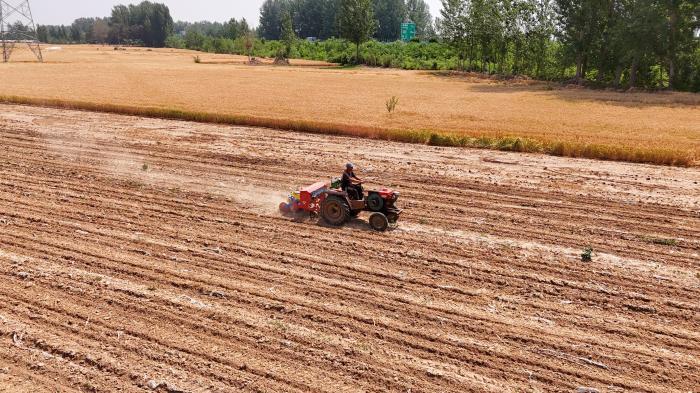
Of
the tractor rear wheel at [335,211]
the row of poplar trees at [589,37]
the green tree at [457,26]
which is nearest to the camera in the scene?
the tractor rear wheel at [335,211]

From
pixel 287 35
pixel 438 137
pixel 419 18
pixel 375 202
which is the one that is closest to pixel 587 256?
pixel 375 202

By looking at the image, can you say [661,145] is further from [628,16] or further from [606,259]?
[628,16]

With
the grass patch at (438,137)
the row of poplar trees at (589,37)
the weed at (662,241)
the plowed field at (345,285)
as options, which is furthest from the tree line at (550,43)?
the weed at (662,241)

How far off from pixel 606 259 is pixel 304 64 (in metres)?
83.4

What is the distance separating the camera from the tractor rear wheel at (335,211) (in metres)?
12.6

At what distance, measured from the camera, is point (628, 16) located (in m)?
48.6

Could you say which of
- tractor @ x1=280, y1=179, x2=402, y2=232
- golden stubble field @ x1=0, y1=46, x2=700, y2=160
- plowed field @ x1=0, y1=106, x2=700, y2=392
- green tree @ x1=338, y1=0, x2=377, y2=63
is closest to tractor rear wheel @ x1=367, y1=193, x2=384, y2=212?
tractor @ x1=280, y1=179, x2=402, y2=232

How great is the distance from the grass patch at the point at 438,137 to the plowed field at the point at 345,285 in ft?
9.13

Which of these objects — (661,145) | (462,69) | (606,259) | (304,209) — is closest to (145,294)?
(304,209)

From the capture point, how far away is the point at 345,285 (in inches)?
389

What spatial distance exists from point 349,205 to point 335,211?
1.43ft

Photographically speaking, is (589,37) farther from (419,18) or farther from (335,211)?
(419,18)

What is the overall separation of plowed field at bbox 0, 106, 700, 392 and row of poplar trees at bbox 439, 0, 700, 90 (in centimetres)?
3413

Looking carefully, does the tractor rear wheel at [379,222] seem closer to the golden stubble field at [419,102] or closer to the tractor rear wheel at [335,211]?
the tractor rear wheel at [335,211]
